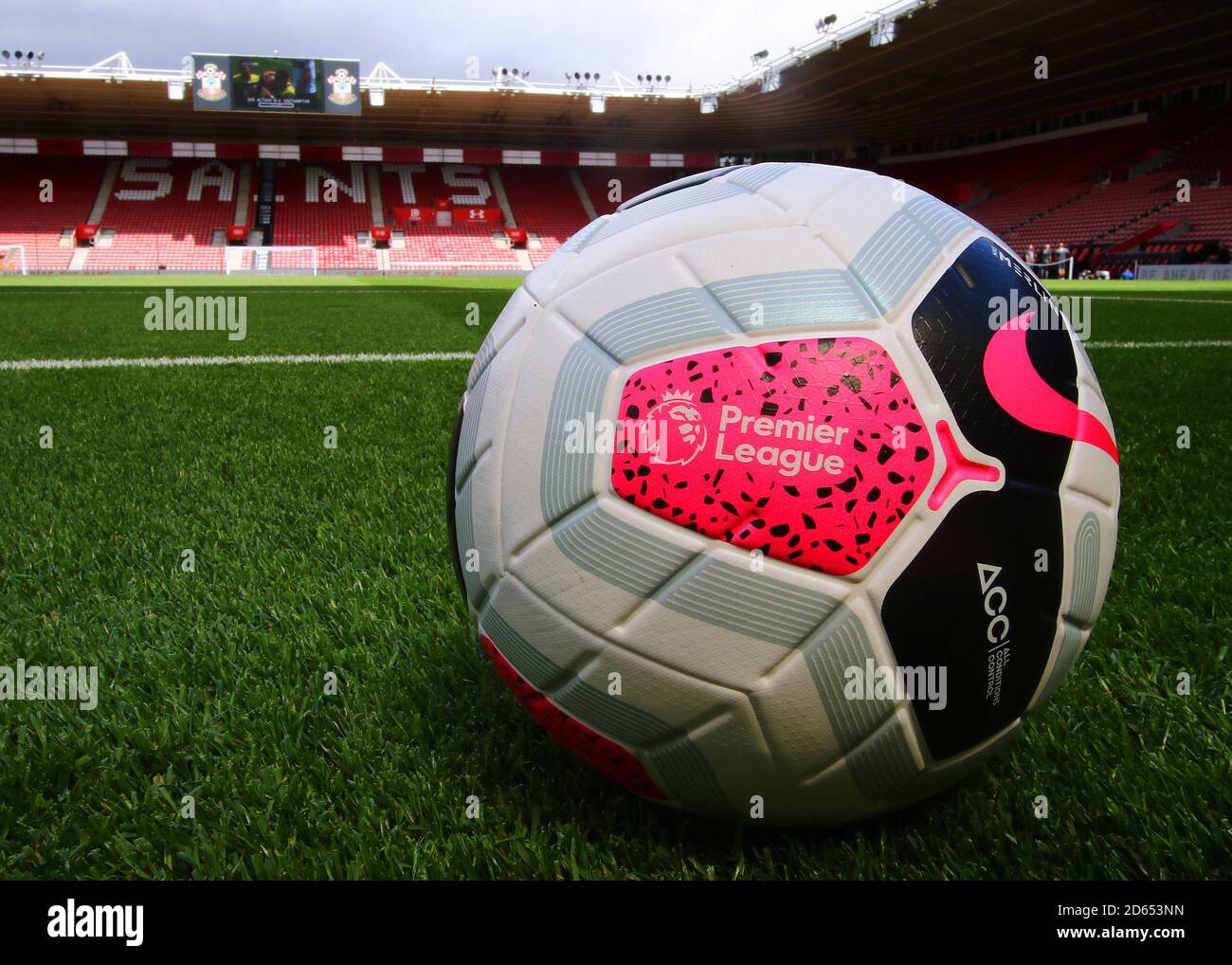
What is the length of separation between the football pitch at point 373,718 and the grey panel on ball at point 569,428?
55cm

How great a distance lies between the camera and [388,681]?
6.39 ft

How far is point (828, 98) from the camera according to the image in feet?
113

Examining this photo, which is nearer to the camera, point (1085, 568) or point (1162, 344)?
point (1085, 568)

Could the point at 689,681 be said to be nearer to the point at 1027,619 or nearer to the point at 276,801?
the point at 1027,619

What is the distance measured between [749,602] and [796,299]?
17.5 inches

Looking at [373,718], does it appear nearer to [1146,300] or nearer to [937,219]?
[937,219]

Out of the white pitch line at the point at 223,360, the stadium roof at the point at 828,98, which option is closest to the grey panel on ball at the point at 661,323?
the white pitch line at the point at 223,360

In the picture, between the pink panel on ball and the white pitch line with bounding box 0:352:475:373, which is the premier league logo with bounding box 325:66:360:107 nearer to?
the white pitch line with bounding box 0:352:475:373

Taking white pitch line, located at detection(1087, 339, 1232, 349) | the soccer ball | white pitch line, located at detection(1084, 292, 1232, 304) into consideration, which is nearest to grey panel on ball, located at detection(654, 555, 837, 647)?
the soccer ball

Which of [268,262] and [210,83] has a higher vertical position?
[210,83]

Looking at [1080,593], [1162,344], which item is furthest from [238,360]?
[1162,344]

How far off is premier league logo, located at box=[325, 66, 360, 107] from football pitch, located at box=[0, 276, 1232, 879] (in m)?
35.9
